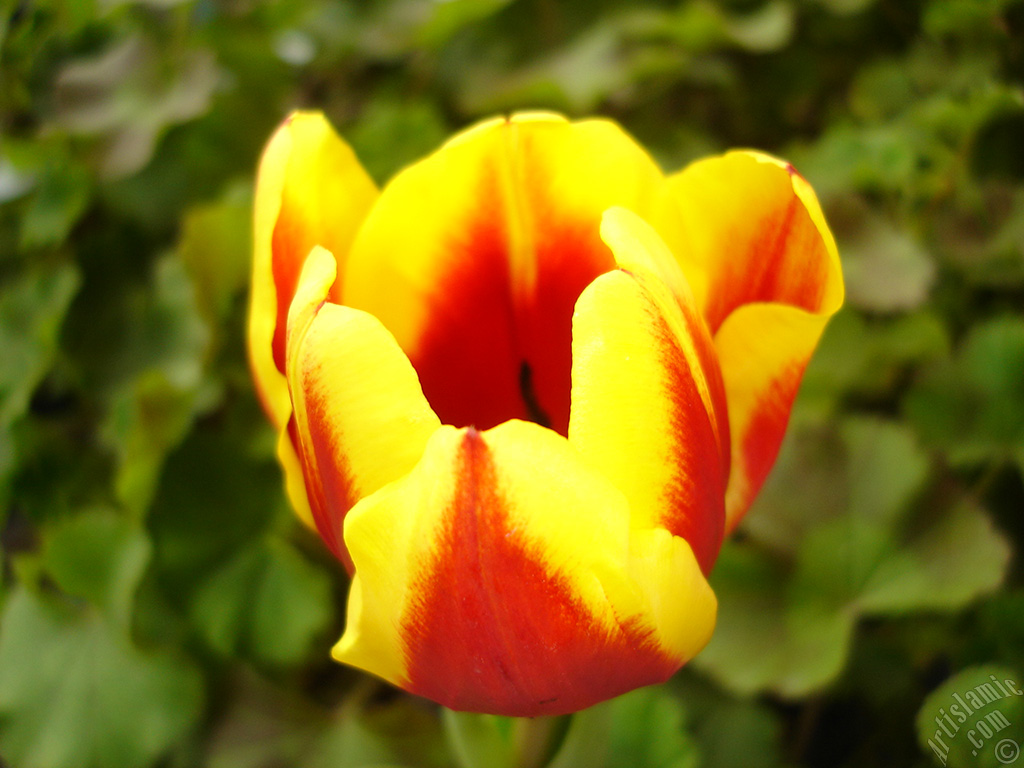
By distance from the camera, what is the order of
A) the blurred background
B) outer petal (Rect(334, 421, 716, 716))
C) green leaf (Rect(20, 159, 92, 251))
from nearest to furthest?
outer petal (Rect(334, 421, 716, 716)), the blurred background, green leaf (Rect(20, 159, 92, 251))

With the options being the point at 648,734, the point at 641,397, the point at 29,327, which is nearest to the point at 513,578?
the point at 641,397

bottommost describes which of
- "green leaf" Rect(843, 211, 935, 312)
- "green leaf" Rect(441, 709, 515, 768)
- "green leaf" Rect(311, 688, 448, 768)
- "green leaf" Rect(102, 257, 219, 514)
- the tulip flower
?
"green leaf" Rect(311, 688, 448, 768)

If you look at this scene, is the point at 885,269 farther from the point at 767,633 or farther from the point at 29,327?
the point at 29,327

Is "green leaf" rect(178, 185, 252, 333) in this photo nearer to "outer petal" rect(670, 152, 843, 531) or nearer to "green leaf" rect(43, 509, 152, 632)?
"green leaf" rect(43, 509, 152, 632)

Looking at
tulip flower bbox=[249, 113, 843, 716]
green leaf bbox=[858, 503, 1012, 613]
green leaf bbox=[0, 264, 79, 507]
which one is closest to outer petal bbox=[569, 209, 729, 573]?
tulip flower bbox=[249, 113, 843, 716]

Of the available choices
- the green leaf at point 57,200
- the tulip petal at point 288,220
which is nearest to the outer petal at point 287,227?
the tulip petal at point 288,220

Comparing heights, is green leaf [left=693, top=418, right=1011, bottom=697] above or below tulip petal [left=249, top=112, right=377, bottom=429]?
below
